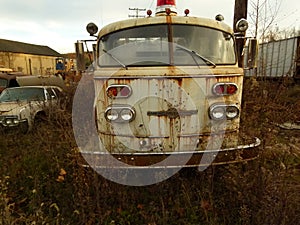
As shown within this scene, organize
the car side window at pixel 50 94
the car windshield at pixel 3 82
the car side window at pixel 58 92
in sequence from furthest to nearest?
the car windshield at pixel 3 82 < the car side window at pixel 58 92 < the car side window at pixel 50 94

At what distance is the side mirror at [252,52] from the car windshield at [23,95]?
6.00 meters

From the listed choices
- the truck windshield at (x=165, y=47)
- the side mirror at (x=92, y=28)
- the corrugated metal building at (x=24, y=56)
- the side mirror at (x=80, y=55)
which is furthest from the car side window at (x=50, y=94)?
the corrugated metal building at (x=24, y=56)

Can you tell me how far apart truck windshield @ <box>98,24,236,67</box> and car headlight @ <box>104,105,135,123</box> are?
0.63m

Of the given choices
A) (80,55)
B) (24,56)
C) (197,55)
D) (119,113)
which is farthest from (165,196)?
(24,56)

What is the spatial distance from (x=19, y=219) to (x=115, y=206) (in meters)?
1.16

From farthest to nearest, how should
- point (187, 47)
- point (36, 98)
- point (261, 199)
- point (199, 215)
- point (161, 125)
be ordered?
point (36, 98) < point (187, 47) < point (161, 125) < point (199, 215) < point (261, 199)

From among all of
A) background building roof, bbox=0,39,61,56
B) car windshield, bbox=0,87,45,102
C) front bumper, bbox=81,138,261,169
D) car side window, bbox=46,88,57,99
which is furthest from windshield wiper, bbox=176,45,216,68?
background building roof, bbox=0,39,61,56

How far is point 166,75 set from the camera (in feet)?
10.8

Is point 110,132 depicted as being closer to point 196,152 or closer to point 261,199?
point 196,152

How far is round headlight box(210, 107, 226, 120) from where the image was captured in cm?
339

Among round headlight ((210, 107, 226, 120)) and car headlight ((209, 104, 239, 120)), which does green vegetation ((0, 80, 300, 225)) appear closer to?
car headlight ((209, 104, 239, 120))

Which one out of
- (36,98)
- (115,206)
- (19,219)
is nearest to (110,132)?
(115,206)

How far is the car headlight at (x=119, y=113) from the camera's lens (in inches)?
133

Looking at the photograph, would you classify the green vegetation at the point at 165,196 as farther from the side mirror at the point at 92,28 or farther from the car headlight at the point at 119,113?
the side mirror at the point at 92,28
